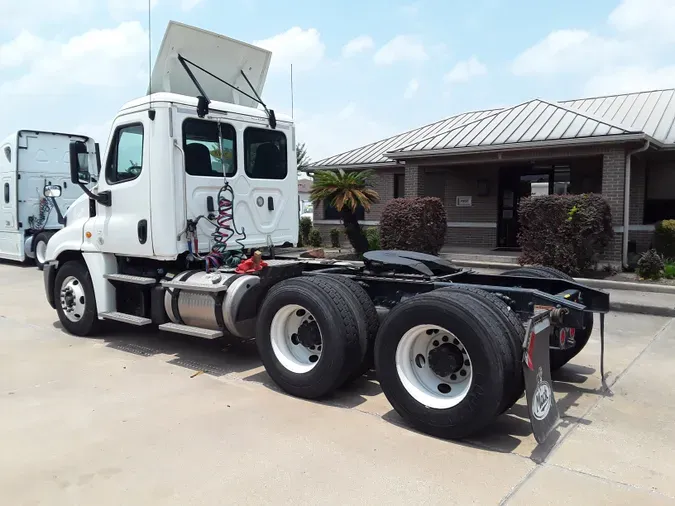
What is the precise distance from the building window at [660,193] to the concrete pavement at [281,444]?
33.1ft

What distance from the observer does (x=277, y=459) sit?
402 cm

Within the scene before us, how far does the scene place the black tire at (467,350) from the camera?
160 inches

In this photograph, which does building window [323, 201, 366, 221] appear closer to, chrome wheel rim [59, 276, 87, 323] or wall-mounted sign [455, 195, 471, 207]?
wall-mounted sign [455, 195, 471, 207]

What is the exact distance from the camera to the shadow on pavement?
14.5 feet

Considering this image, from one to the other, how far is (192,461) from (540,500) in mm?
2259

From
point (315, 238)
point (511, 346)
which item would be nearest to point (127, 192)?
point (511, 346)

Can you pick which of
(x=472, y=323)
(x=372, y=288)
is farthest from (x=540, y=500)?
(x=372, y=288)

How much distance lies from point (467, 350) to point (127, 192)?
4.44 meters

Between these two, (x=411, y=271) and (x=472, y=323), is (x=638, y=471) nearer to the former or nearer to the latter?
(x=472, y=323)

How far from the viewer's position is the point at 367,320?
5.16 m

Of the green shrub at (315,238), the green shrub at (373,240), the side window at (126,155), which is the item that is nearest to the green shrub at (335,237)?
the green shrub at (315,238)

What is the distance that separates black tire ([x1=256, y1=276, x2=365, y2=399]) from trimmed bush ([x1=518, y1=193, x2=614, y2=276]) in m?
7.99

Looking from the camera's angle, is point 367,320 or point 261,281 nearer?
point 367,320

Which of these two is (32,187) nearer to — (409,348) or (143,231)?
(143,231)
